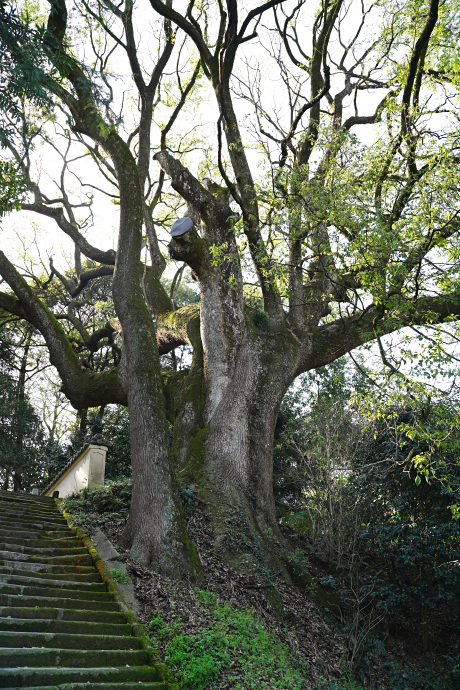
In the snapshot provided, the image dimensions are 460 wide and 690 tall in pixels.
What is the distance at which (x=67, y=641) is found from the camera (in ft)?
12.0

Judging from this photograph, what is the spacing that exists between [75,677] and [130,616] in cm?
105

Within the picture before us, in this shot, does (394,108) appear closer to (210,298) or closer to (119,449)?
(210,298)

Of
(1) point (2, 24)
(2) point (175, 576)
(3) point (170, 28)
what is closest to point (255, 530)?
(2) point (175, 576)

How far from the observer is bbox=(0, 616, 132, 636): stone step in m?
3.64

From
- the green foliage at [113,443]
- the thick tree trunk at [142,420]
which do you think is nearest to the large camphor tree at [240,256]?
the thick tree trunk at [142,420]

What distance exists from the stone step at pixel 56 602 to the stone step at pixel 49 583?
246mm

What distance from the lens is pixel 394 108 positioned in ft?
24.3

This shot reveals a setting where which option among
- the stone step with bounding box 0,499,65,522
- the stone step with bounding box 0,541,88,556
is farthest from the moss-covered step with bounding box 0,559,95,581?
the stone step with bounding box 0,499,65,522

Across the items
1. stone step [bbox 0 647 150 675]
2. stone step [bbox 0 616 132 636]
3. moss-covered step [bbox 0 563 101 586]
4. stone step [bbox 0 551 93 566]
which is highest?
stone step [bbox 0 551 93 566]

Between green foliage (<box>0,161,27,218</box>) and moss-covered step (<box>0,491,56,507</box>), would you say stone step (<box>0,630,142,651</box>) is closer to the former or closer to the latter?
moss-covered step (<box>0,491,56,507</box>)

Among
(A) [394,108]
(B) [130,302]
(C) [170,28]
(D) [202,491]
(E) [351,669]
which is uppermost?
(C) [170,28]

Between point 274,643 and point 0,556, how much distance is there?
304 cm

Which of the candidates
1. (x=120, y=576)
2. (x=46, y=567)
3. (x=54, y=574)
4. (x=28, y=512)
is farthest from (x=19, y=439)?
(x=120, y=576)

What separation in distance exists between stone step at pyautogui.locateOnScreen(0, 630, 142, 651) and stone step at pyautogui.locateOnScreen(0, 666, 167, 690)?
0.35 meters
